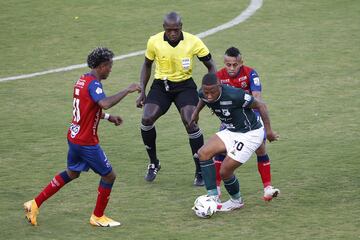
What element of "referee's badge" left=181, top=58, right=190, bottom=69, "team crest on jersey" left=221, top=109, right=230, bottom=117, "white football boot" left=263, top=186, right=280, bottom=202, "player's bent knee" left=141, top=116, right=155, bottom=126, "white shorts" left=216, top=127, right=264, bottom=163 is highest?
"referee's badge" left=181, top=58, right=190, bottom=69

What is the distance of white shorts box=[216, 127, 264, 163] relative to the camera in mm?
11930

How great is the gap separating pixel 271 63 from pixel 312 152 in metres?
6.18

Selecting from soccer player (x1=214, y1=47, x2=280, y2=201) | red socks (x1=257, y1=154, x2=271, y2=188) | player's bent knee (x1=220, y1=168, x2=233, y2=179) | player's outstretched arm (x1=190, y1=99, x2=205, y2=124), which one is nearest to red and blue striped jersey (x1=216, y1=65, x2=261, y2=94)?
soccer player (x1=214, y1=47, x2=280, y2=201)

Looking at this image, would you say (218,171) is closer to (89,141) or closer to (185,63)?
(185,63)

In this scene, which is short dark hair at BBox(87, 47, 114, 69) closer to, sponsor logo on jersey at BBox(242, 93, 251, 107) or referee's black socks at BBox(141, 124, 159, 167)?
sponsor logo on jersey at BBox(242, 93, 251, 107)

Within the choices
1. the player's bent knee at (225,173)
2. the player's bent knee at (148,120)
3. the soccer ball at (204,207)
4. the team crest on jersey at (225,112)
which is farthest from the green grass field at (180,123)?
the team crest on jersey at (225,112)

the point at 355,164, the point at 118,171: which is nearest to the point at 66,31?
the point at 118,171

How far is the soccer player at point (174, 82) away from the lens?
44.7ft

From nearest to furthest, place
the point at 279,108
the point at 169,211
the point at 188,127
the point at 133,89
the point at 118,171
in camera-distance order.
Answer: the point at 133,89
the point at 169,211
the point at 188,127
the point at 118,171
the point at 279,108

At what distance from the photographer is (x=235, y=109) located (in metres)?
11.9

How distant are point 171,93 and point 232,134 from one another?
2.05 metres

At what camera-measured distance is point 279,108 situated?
59.2 feet

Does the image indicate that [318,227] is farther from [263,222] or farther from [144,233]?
[144,233]

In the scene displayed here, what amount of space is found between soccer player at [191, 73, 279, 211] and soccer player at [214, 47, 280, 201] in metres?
0.44
